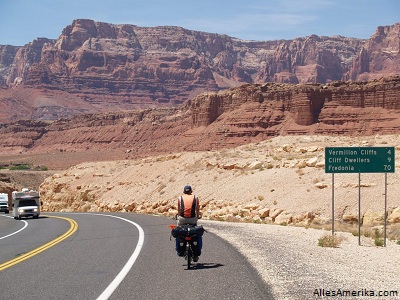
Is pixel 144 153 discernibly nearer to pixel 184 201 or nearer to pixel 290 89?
pixel 290 89

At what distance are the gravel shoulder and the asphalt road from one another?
1.44 feet

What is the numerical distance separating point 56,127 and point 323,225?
481 ft

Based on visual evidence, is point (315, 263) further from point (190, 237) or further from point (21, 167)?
point (21, 167)

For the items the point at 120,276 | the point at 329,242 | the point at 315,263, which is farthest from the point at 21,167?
the point at 120,276

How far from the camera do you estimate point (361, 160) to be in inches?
718

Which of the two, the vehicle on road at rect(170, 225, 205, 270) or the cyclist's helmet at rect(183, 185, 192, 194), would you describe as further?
the cyclist's helmet at rect(183, 185, 192, 194)

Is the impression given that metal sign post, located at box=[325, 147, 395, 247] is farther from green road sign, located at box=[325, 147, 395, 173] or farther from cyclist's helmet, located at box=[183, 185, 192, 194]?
cyclist's helmet, located at box=[183, 185, 192, 194]

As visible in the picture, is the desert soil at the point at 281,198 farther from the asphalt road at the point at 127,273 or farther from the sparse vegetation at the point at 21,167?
the sparse vegetation at the point at 21,167

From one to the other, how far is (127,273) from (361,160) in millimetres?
9235

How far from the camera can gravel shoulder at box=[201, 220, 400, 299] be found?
10.1 metres

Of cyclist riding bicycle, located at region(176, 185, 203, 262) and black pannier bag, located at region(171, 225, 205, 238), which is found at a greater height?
cyclist riding bicycle, located at region(176, 185, 203, 262)

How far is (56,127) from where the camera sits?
164m

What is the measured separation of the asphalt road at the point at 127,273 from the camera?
984 cm

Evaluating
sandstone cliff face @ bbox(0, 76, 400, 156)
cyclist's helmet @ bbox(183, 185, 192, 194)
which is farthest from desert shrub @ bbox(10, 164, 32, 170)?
cyclist's helmet @ bbox(183, 185, 192, 194)
